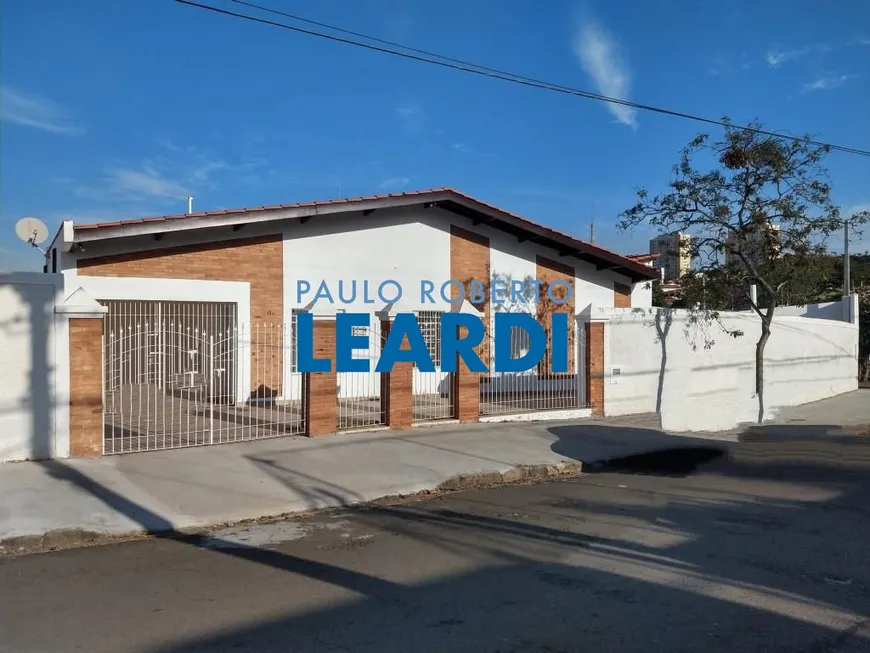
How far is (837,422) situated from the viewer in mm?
17828

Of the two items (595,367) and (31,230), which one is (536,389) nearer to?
(595,367)

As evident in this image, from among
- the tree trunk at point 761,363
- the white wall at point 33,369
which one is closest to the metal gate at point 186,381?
the white wall at point 33,369

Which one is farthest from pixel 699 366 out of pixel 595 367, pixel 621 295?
pixel 595 367

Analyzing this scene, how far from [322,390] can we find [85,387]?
345cm

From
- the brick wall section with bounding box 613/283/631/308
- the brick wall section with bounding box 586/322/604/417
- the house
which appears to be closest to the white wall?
the house

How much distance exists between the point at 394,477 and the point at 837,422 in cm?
1366

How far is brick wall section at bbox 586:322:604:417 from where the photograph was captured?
14.9 metres

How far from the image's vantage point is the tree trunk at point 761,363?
16766mm

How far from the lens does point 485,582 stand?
534 centimetres

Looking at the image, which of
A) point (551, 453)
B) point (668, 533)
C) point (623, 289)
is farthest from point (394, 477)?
point (623, 289)

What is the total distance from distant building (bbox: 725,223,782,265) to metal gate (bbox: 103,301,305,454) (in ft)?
33.0

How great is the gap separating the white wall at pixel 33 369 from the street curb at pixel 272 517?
9.10ft

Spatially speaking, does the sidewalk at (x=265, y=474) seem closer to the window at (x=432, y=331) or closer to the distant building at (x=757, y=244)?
the window at (x=432, y=331)

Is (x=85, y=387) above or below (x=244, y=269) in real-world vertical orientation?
below
